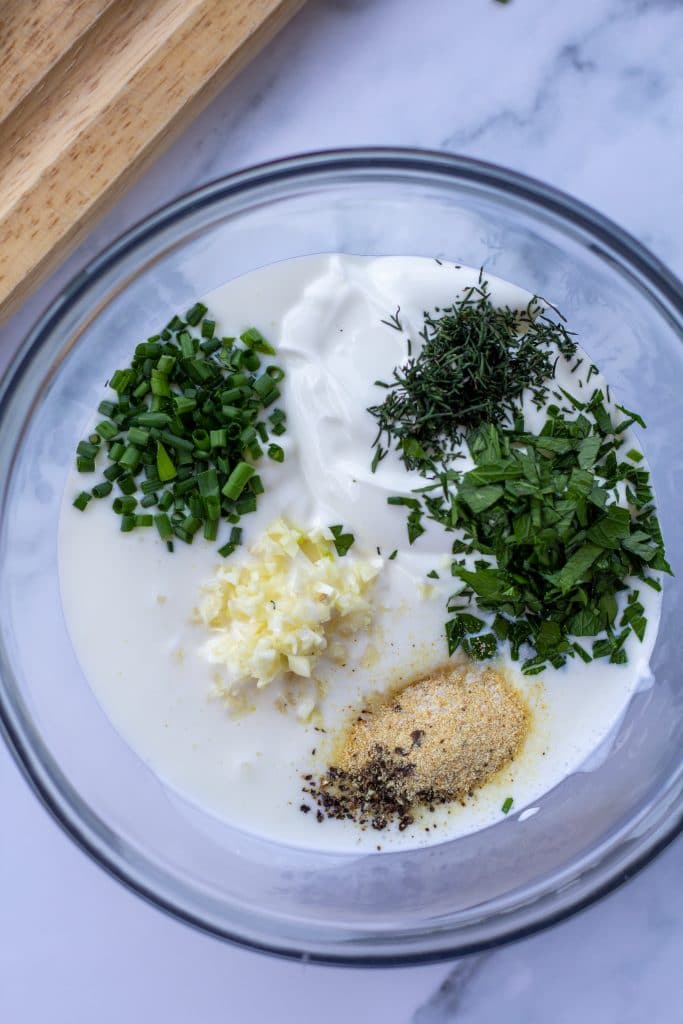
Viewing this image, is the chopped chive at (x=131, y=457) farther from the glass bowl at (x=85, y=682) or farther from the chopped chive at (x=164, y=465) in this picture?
the glass bowl at (x=85, y=682)

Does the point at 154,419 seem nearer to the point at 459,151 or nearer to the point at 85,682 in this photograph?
the point at 85,682

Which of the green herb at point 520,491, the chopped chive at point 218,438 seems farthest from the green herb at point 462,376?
the chopped chive at point 218,438

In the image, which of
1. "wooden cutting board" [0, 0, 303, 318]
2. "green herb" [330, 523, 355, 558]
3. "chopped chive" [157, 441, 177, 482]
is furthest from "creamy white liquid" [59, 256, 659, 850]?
"wooden cutting board" [0, 0, 303, 318]

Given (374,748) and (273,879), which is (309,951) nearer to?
(273,879)

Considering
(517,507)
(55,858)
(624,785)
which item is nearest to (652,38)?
(517,507)

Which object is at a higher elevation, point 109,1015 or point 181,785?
point 181,785

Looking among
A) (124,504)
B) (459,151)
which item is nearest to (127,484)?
(124,504)
